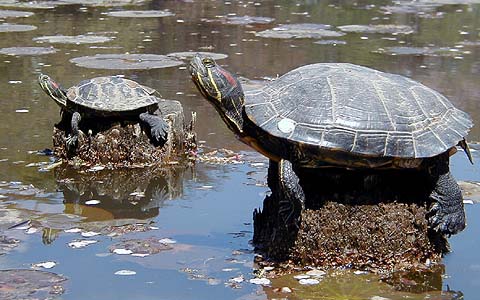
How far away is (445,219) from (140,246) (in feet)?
6.15

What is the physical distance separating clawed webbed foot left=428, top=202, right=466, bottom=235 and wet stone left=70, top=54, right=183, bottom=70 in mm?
6984

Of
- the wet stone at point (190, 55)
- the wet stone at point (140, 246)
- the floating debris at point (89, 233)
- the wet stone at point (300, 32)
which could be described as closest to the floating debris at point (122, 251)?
the wet stone at point (140, 246)

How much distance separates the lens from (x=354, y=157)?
5.05 meters

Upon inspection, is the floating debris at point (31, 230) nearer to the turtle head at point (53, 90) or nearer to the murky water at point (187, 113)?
the murky water at point (187, 113)

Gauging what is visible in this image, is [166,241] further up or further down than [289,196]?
further down

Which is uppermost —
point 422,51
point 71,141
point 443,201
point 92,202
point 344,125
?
point 344,125

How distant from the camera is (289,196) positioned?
5.01 metres

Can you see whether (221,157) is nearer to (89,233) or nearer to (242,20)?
(89,233)

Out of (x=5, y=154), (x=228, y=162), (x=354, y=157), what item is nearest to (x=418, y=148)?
(x=354, y=157)

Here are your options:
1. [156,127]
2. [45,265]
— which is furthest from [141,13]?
[45,265]

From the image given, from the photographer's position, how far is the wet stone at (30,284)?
4.74 metres

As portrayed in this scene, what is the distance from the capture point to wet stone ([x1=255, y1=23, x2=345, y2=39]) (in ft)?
49.0

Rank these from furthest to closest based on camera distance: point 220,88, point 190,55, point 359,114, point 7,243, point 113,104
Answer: point 190,55
point 113,104
point 7,243
point 220,88
point 359,114

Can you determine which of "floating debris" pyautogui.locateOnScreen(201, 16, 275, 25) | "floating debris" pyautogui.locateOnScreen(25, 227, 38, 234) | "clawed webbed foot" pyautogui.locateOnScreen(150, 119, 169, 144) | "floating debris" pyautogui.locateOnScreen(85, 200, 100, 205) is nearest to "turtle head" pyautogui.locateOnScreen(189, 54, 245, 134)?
"floating debris" pyautogui.locateOnScreen(25, 227, 38, 234)
